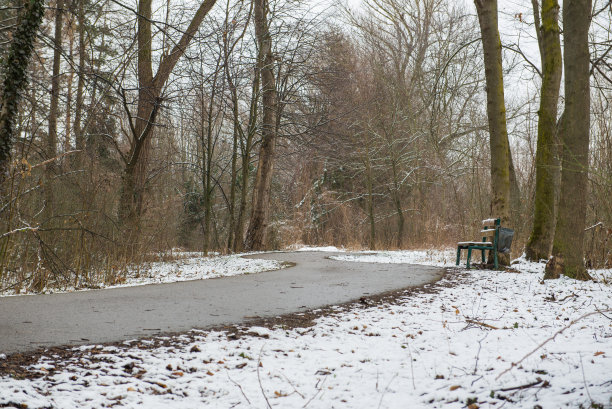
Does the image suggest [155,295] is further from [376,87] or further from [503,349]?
[376,87]

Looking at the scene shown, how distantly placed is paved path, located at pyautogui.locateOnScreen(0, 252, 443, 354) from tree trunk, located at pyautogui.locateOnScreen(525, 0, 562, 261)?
114 inches

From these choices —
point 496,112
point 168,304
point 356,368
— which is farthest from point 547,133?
point 356,368

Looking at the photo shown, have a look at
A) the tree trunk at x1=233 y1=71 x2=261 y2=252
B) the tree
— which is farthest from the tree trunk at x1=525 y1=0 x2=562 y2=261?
the tree trunk at x1=233 y1=71 x2=261 y2=252

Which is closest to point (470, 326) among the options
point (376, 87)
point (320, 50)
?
point (320, 50)

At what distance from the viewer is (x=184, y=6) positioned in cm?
1349

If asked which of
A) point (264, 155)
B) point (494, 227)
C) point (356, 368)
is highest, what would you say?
point (264, 155)

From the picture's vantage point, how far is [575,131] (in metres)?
7.70

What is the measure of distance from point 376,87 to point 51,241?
Answer: 19.3 meters

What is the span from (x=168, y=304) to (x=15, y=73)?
331cm

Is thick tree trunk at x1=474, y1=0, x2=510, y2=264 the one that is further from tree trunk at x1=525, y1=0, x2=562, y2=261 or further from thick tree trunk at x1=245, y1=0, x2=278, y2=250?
thick tree trunk at x1=245, y1=0, x2=278, y2=250

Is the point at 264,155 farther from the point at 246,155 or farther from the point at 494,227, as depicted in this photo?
the point at 494,227

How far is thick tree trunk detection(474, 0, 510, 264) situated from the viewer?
439 inches

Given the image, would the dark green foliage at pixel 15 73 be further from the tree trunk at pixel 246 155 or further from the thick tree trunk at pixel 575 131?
the tree trunk at pixel 246 155

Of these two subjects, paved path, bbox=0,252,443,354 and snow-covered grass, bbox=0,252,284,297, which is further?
snow-covered grass, bbox=0,252,284,297
